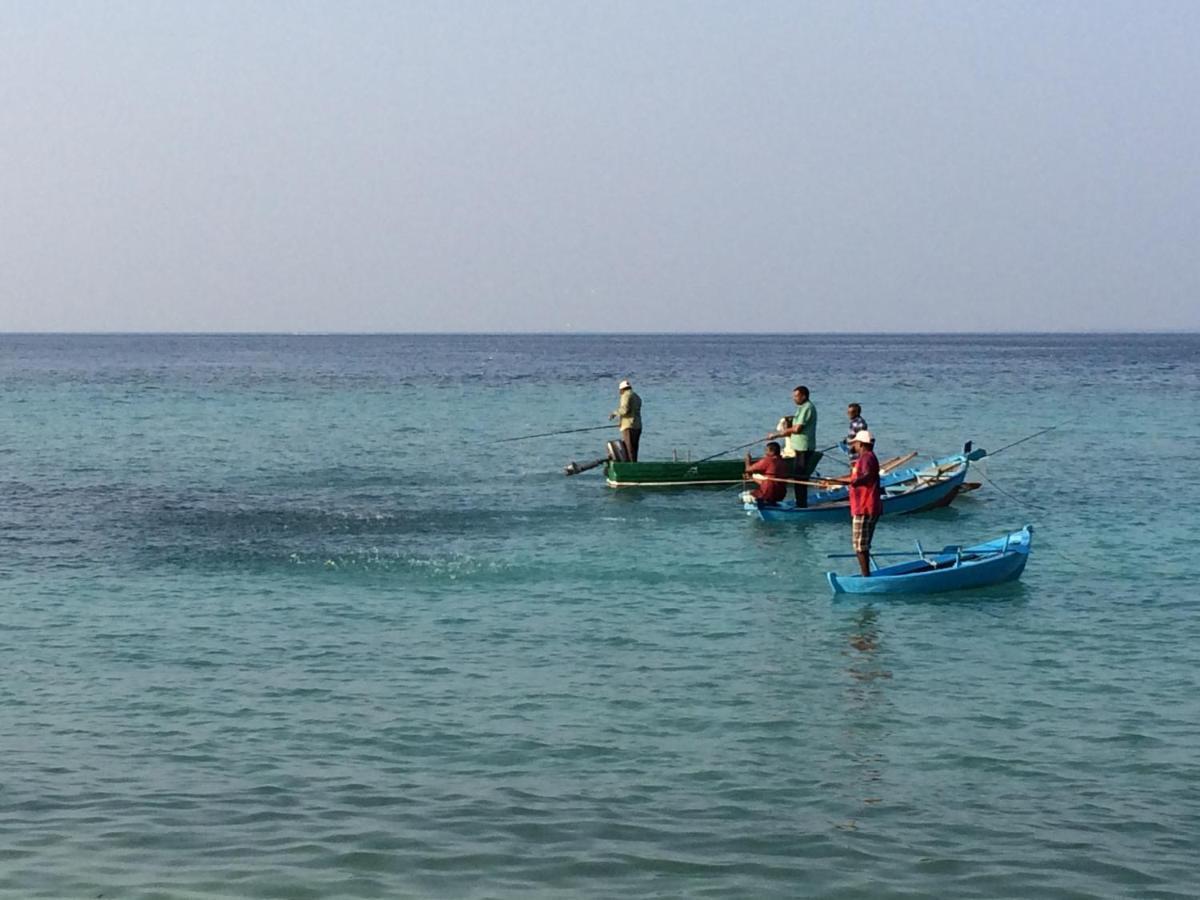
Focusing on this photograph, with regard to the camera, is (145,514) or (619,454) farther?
(619,454)

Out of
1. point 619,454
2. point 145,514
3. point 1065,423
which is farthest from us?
point 1065,423

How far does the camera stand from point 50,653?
15938 mm

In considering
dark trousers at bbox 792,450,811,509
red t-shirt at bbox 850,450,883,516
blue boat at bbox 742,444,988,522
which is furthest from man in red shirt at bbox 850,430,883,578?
dark trousers at bbox 792,450,811,509

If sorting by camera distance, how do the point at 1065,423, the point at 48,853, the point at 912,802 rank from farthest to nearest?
the point at 1065,423 < the point at 912,802 < the point at 48,853

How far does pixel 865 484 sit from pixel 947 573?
1.53 metres

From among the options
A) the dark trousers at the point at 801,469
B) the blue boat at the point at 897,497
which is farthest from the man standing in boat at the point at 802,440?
the blue boat at the point at 897,497

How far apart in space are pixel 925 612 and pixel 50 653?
988 cm

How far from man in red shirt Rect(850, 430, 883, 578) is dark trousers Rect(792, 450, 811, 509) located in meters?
7.10

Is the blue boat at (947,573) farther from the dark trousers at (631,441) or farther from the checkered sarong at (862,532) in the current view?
the dark trousers at (631,441)

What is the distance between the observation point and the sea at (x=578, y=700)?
984cm

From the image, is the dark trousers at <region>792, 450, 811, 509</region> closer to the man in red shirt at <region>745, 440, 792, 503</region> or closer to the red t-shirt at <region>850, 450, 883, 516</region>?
the man in red shirt at <region>745, 440, 792, 503</region>

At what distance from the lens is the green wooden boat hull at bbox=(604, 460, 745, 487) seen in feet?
104

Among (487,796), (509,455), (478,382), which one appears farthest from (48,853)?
(478,382)

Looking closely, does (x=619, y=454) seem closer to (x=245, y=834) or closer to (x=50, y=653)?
(x=50, y=653)
